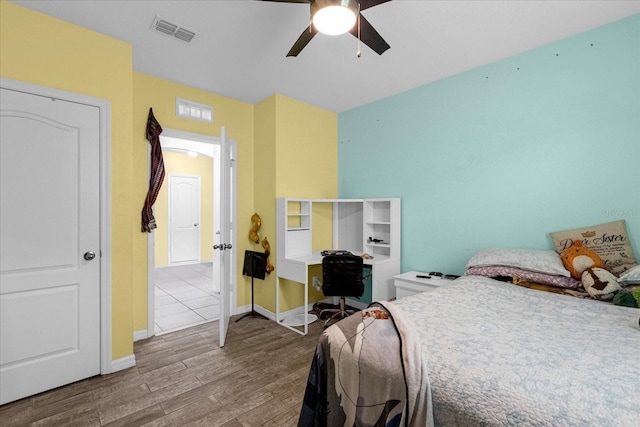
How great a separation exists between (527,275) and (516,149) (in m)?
1.19

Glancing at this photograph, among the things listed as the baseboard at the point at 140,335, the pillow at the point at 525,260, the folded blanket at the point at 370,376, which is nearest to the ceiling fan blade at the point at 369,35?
the folded blanket at the point at 370,376

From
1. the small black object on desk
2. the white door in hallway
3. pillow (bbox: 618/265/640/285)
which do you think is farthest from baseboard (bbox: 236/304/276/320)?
the white door in hallway

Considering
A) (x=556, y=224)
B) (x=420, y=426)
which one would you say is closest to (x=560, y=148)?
(x=556, y=224)

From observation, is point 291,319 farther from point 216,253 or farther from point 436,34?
point 436,34

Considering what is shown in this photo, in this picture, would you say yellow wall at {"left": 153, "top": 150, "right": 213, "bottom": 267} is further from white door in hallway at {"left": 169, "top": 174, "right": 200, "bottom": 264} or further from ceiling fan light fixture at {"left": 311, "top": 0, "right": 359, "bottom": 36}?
ceiling fan light fixture at {"left": 311, "top": 0, "right": 359, "bottom": 36}

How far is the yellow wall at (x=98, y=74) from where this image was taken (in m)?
2.06

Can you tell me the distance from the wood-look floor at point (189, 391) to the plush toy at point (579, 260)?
221 cm

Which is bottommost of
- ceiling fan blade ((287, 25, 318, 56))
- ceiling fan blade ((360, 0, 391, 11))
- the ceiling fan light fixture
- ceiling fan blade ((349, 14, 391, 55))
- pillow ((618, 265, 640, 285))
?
pillow ((618, 265, 640, 285))

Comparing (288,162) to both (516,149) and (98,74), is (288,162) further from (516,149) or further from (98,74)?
(516,149)

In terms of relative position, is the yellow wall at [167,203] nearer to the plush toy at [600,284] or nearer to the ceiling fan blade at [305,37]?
the ceiling fan blade at [305,37]

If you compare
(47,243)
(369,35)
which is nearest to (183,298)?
(47,243)

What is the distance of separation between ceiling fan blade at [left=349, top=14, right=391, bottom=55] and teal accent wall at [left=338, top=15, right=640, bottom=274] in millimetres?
1486

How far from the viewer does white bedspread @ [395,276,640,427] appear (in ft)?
2.79

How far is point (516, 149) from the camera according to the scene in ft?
8.76
